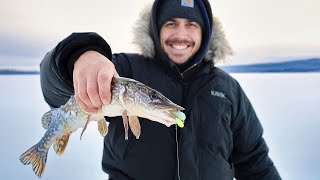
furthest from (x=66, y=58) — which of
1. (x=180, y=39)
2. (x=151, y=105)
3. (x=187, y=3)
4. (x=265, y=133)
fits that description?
(x=265, y=133)

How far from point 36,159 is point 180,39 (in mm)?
1288

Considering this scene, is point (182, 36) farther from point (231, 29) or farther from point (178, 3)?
point (231, 29)

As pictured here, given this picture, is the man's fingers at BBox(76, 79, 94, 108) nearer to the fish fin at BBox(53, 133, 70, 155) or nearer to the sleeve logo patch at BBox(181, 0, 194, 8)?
the fish fin at BBox(53, 133, 70, 155)

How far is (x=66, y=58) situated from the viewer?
1.30m

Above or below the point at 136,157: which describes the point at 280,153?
below

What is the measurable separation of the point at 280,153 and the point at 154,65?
282 cm

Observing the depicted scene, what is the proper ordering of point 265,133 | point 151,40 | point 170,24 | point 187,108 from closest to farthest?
point 187,108
point 151,40
point 170,24
point 265,133

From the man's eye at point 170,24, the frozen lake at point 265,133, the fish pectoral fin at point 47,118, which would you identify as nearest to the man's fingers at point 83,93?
the fish pectoral fin at point 47,118

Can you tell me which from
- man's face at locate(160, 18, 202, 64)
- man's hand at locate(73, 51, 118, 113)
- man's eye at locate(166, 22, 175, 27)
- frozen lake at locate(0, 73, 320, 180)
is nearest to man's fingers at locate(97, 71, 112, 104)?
man's hand at locate(73, 51, 118, 113)

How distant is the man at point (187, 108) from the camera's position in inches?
75.1

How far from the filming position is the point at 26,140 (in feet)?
14.3

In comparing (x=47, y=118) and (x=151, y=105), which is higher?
(x=151, y=105)

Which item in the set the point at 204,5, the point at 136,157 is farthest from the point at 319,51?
the point at 136,157

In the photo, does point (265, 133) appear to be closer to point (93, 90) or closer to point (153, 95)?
point (153, 95)
